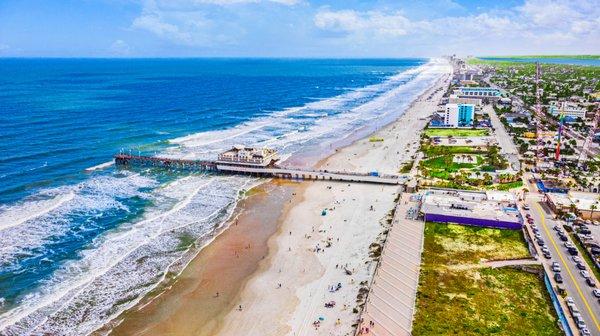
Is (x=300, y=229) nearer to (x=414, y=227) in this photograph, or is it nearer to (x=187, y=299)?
(x=414, y=227)

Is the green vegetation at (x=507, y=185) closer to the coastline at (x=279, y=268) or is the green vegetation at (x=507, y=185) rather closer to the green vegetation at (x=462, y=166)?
the green vegetation at (x=462, y=166)

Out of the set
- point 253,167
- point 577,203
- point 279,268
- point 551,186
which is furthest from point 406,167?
point 279,268

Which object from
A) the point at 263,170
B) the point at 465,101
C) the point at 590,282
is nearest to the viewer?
the point at 590,282

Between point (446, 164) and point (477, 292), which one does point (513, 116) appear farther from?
point (477, 292)

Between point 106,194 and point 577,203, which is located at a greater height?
point 577,203

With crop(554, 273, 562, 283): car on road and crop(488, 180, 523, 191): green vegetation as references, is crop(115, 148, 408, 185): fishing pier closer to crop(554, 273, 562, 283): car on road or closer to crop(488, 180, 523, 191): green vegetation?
crop(488, 180, 523, 191): green vegetation

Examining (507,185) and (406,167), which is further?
(406,167)

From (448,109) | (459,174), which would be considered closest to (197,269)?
(459,174)

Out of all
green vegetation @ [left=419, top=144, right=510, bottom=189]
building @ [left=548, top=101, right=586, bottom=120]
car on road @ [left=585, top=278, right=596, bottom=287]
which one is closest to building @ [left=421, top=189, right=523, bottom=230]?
green vegetation @ [left=419, top=144, right=510, bottom=189]

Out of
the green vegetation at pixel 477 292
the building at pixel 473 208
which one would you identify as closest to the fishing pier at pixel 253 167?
the building at pixel 473 208
